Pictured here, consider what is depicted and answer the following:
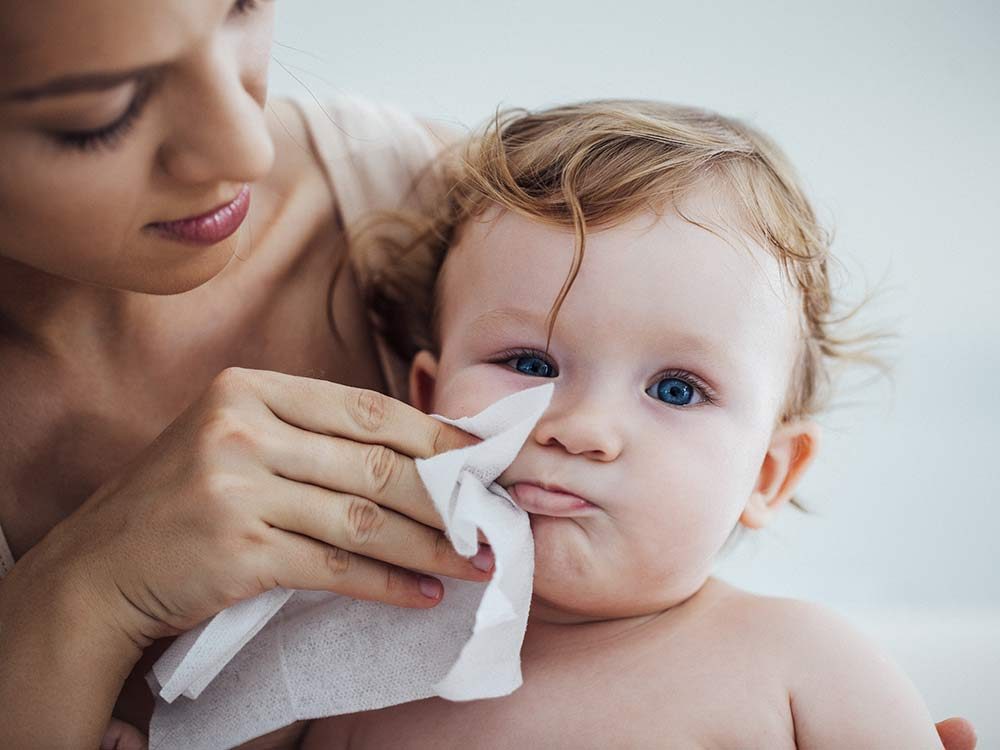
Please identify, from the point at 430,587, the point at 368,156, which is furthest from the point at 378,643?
the point at 368,156

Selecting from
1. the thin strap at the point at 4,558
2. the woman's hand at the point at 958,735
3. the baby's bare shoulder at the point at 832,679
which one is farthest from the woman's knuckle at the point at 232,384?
the woman's hand at the point at 958,735

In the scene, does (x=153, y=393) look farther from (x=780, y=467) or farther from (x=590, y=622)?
(x=780, y=467)

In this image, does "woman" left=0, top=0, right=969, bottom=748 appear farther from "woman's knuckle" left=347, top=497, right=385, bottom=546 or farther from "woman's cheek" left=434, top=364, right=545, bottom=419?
"woman's cheek" left=434, top=364, right=545, bottom=419

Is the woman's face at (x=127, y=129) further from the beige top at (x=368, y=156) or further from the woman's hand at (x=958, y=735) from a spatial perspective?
the woman's hand at (x=958, y=735)

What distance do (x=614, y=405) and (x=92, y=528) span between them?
1.73 ft

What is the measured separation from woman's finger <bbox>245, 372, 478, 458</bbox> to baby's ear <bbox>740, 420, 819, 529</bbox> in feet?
1.38

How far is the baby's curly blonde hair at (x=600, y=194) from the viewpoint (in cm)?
108

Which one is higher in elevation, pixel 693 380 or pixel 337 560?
pixel 693 380

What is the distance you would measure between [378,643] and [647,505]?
32cm

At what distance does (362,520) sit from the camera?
3.00 feet

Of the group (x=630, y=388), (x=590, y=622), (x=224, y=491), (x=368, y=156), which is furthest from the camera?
(x=368, y=156)

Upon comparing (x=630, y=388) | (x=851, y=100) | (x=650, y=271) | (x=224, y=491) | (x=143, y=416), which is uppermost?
(x=851, y=100)

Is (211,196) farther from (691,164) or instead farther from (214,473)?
(691,164)

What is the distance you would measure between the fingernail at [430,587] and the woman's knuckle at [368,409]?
17 cm
